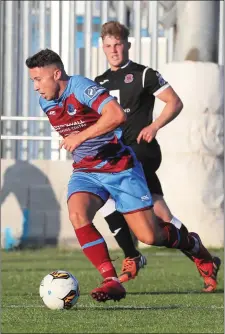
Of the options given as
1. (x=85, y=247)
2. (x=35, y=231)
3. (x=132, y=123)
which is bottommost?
(x=35, y=231)

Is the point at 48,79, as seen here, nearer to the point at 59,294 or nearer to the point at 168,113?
the point at 59,294

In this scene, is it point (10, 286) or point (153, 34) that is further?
point (153, 34)

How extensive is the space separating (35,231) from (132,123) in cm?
670

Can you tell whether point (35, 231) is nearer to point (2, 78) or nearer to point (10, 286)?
point (2, 78)

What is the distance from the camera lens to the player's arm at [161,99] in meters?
9.35

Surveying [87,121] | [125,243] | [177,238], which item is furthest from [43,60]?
[125,243]

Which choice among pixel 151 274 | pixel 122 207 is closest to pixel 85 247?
pixel 122 207

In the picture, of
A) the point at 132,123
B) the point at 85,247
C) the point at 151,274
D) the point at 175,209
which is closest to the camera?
the point at 85,247

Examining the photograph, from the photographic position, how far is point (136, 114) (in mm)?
10281

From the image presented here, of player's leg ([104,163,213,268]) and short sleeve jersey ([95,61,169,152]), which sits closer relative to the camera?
player's leg ([104,163,213,268])

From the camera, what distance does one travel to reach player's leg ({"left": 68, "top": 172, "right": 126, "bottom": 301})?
8.34 meters

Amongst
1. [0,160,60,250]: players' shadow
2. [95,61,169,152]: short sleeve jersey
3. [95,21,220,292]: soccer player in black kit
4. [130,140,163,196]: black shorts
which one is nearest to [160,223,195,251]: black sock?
[95,21,220,292]: soccer player in black kit

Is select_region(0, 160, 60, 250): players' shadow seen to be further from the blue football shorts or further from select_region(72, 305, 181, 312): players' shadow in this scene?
select_region(72, 305, 181, 312): players' shadow

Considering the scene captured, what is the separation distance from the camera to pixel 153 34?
56.3 feet
